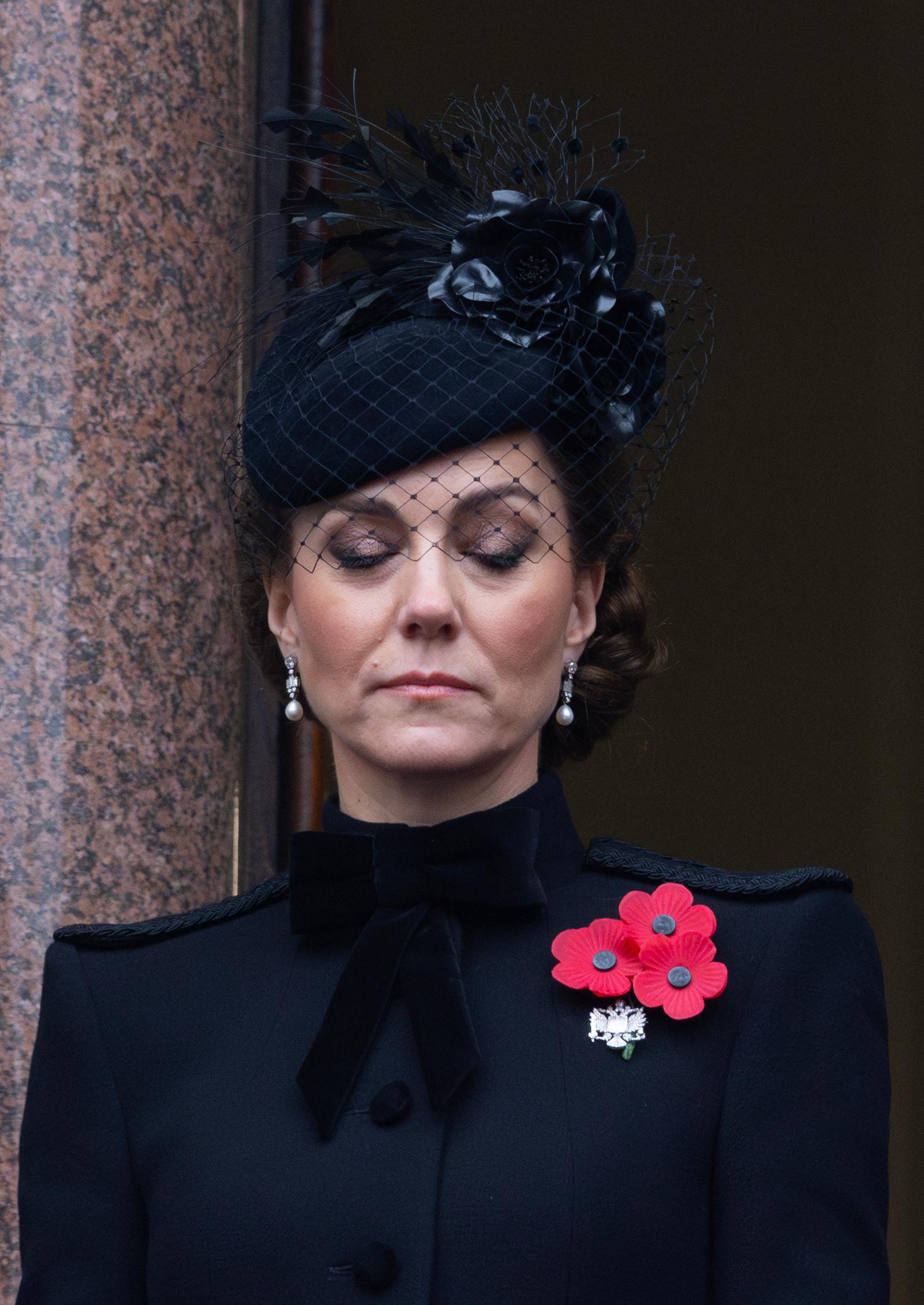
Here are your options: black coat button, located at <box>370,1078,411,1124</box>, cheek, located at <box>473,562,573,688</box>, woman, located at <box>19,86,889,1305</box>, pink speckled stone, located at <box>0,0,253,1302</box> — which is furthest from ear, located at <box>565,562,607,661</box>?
pink speckled stone, located at <box>0,0,253,1302</box>

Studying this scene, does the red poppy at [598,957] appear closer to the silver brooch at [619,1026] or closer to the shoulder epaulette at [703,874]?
the silver brooch at [619,1026]

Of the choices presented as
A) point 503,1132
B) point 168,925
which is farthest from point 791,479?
point 503,1132

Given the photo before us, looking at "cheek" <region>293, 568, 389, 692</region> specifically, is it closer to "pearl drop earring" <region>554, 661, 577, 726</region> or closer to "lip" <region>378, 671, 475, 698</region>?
"lip" <region>378, 671, 475, 698</region>

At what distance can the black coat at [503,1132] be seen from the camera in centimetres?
189

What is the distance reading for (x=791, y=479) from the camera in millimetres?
5863

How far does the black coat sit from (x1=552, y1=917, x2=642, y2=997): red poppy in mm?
49

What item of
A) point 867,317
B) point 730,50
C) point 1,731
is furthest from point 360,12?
point 1,731

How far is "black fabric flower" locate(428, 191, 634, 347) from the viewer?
2.20 meters

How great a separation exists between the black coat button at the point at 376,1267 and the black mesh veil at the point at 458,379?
0.78 metres

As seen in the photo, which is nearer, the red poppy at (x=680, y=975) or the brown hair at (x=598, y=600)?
the red poppy at (x=680, y=975)

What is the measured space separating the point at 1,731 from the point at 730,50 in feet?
12.8

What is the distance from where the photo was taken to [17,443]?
2.79 metres

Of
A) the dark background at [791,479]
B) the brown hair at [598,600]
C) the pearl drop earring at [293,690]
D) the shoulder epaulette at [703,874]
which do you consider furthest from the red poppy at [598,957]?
the dark background at [791,479]

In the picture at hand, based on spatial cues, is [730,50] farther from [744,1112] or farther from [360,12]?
[744,1112]
